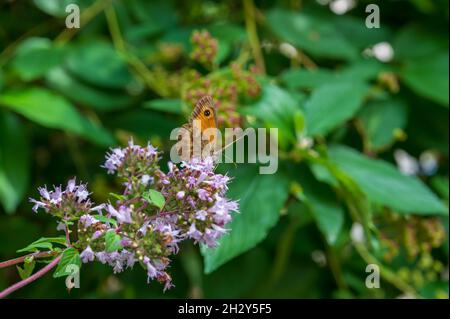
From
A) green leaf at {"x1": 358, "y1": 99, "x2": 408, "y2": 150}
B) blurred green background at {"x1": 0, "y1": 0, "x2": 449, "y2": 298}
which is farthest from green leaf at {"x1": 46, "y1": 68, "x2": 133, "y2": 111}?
green leaf at {"x1": 358, "y1": 99, "x2": 408, "y2": 150}

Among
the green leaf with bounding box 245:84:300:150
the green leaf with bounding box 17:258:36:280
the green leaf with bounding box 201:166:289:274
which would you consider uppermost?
the green leaf with bounding box 245:84:300:150

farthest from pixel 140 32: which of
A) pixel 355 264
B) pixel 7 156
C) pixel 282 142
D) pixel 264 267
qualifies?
pixel 355 264

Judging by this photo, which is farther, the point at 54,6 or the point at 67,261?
the point at 54,6

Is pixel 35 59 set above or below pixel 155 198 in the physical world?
above

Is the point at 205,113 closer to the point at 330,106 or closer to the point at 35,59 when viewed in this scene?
the point at 330,106

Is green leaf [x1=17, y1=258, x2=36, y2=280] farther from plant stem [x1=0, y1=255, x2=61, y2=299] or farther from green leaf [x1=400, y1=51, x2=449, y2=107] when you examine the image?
green leaf [x1=400, y1=51, x2=449, y2=107]

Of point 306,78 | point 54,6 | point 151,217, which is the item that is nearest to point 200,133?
point 151,217
